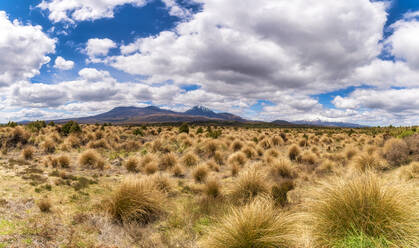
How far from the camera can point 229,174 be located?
10109 millimetres

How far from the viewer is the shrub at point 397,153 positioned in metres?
10.2

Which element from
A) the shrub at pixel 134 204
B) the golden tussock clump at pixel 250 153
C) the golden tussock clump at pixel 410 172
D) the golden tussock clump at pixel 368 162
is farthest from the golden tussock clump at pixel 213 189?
the golden tussock clump at pixel 250 153

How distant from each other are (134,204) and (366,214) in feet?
16.6

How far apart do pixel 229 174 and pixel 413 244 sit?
728cm

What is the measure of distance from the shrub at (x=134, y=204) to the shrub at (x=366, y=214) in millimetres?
3826

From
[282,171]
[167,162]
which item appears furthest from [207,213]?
[167,162]

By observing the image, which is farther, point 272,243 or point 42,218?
point 42,218

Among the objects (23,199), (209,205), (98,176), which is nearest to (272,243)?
(209,205)

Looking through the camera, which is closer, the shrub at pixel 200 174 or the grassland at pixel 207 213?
the grassland at pixel 207 213

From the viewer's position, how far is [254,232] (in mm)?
3668

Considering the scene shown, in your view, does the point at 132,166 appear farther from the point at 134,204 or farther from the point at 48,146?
the point at 48,146

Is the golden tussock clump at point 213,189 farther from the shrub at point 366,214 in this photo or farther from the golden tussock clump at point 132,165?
the golden tussock clump at point 132,165

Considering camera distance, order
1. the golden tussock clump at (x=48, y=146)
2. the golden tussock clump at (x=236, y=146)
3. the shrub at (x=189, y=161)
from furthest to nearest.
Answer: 1. the golden tussock clump at (x=236, y=146)
2. the golden tussock clump at (x=48, y=146)
3. the shrub at (x=189, y=161)

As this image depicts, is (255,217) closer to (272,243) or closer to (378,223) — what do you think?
(272,243)
